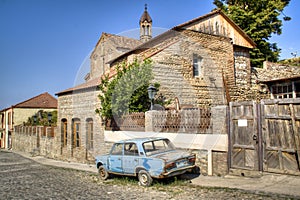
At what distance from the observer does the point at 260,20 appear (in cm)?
2062

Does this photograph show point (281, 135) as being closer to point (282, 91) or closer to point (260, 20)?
point (282, 91)

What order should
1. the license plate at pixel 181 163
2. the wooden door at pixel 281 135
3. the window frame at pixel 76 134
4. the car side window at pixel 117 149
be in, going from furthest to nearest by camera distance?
the window frame at pixel 76 134, the car side window at pixel 117 149, the license plate at pixel 181 163, the wooden door at pixel 281 135

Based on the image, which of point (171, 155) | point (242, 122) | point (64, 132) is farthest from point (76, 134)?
point (242, 122)

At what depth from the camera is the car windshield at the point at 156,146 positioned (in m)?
7.46

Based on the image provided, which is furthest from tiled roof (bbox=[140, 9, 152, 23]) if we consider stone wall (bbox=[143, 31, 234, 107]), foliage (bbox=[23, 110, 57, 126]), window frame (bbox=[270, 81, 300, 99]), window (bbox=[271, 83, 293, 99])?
window (bbox=[271, 83, 293, 99])

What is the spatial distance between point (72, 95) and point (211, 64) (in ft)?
28.5

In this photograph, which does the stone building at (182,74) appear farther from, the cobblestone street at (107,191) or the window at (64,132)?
the cobblestone street at (107,191)

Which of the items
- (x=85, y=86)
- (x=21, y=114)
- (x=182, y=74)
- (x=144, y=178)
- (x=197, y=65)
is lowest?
(x=144, y=178)

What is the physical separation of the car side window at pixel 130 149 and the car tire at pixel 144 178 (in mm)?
568

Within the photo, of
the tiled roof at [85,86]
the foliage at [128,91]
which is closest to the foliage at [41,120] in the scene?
the tiled roof at [85,86]

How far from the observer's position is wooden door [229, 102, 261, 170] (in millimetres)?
7328

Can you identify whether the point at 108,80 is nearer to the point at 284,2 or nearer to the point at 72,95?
the point at 72,95

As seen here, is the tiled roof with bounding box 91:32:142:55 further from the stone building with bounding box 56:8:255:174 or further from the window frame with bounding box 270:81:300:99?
the window frame with bounding box 270:81:300:99

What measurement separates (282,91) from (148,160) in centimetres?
1115
